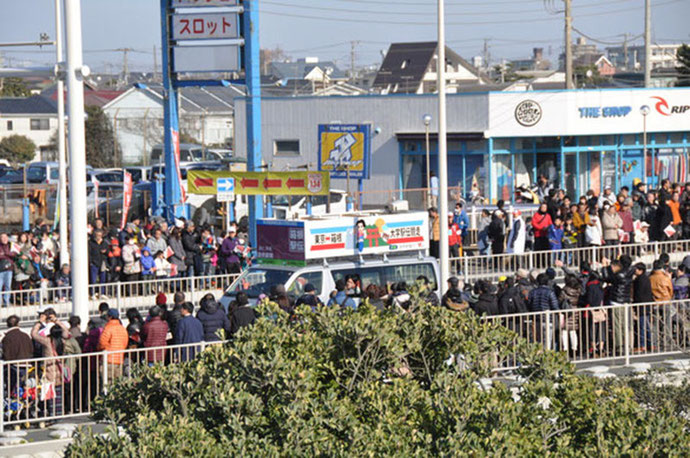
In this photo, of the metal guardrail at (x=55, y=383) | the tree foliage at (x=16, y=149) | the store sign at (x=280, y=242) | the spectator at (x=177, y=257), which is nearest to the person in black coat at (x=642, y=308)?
the store sign at (x=280, y=242)

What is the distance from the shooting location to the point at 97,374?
13.5m

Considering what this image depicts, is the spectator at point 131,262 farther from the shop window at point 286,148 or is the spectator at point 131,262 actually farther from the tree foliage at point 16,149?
the tree foliage at point 16,149

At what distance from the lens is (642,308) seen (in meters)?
15.9

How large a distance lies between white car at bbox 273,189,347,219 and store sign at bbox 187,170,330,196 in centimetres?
431

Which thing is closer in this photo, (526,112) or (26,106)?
(526,112)

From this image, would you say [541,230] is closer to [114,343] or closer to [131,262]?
[131,262]

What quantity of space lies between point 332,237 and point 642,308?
483 centimetres

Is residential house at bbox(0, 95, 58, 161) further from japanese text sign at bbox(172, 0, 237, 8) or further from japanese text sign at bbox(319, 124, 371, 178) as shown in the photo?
japanese text sign at bbox(172, 0, 237, 8)

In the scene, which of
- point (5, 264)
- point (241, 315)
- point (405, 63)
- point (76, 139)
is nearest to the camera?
point (76, 139)

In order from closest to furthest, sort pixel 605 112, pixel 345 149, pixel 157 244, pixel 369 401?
1. pixel 369 401
2. pixel 157 244
3. pixel 345 149
4. pixel 605 112

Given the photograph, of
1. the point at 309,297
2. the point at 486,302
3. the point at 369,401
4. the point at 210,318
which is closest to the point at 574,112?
the point at 486,302

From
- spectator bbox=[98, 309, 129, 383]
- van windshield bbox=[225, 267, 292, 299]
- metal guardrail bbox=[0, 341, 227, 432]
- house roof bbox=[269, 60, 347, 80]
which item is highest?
house roof bbox=[269, 60, 347, 80]

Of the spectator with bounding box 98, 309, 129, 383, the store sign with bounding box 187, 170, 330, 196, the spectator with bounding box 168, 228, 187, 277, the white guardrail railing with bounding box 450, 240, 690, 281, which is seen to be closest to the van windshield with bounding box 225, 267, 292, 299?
the spectator with bounding box 98, 309, 129, 383

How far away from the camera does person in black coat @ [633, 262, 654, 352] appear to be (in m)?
15.8
